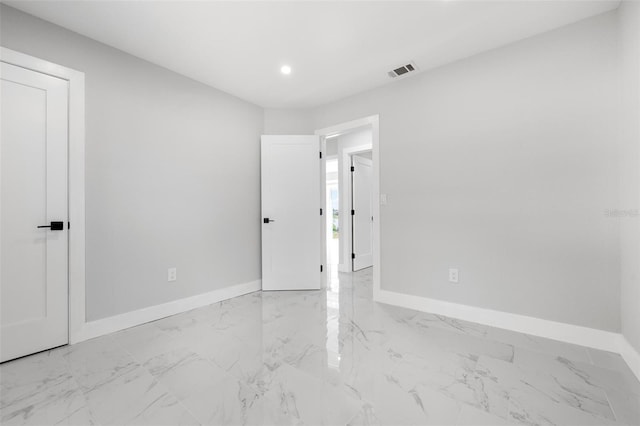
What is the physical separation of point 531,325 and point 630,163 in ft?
4.47

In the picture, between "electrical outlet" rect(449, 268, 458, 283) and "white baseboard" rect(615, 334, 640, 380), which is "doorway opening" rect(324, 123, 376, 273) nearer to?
"electrical outlet" rect(449, 268, 458, 283)

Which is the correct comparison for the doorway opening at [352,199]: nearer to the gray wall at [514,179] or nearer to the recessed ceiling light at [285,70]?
the gray wall at [514,179]

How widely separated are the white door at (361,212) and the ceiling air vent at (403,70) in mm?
1910

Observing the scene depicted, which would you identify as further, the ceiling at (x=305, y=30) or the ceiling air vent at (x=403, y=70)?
the ceiling air vent at (x=403, y=70)

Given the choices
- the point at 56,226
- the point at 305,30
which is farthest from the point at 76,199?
the point at 305,30

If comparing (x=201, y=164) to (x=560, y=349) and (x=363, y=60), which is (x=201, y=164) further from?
(x=560, y=349)

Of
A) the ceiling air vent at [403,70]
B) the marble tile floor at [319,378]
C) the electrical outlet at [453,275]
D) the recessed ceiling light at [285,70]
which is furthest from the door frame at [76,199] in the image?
the electrical outlet at [453,275]

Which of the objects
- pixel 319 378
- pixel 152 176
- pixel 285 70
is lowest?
pixel 319 378

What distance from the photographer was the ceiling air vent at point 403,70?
8.84 ft

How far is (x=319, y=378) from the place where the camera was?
1.65 m

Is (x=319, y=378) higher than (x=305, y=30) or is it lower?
lower

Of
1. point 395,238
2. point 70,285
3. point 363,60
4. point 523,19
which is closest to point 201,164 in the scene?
point 70,285

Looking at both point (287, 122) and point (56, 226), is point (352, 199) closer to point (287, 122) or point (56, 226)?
point (287, 122)

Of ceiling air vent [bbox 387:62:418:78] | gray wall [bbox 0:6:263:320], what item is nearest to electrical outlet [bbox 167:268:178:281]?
gray wall [bbox 0:6:263:320]
